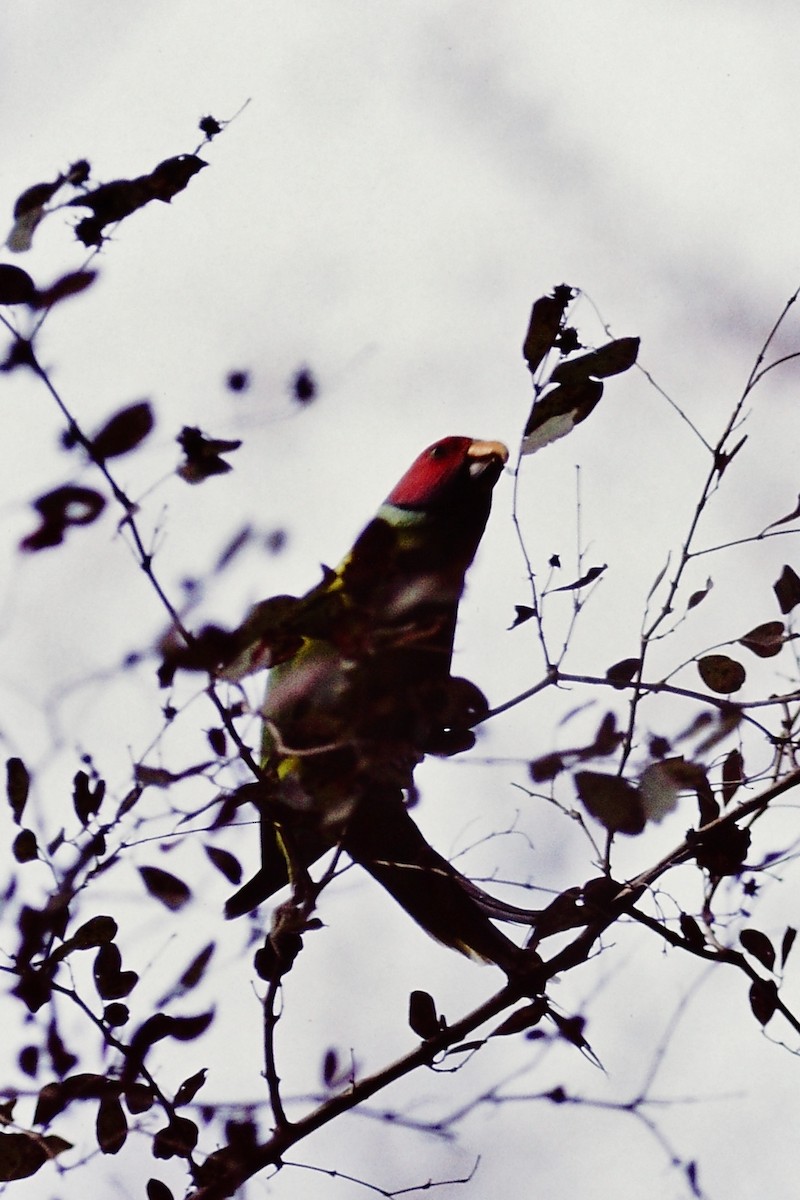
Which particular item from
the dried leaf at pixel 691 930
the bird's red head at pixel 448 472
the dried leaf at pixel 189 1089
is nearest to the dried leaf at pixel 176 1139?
the dried leaf at pixel 189 1089

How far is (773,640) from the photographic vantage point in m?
1.30

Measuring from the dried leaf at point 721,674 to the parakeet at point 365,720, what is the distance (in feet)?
1.00

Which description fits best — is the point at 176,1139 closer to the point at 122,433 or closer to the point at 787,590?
the point at 122,433

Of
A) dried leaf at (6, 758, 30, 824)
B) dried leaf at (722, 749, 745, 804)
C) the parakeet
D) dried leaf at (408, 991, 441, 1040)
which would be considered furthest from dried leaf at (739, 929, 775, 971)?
dried leaf at (6, 758, 30, 824)

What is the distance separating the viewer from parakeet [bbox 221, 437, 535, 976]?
1.12 metres

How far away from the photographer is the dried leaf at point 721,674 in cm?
126

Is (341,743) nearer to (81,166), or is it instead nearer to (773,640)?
(773,640)

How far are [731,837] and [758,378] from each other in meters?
0.57

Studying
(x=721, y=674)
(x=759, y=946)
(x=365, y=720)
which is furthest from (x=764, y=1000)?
(x=365, y=720)

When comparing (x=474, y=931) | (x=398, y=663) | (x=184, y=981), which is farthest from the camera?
(x=474, y=931)

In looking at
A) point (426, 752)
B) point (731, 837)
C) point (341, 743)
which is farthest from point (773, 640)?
point (341, 743)

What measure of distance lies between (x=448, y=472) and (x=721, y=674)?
27.0 inches

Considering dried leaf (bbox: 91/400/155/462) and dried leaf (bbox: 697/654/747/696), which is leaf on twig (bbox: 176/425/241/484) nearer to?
dried leaf (bbox: 91/400/155/462)

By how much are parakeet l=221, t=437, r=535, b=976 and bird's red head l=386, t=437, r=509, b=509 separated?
30 cm
